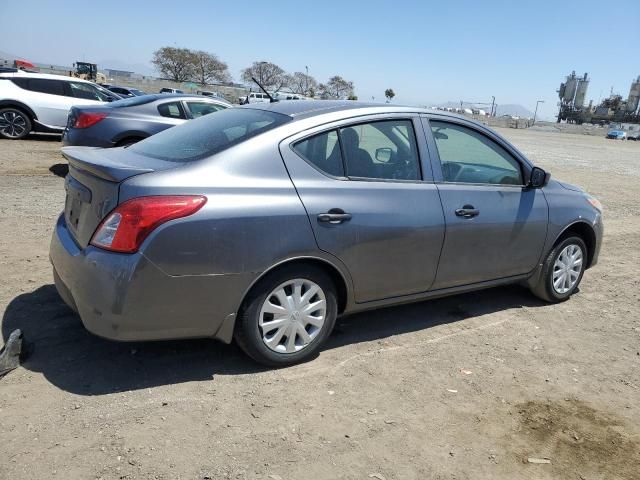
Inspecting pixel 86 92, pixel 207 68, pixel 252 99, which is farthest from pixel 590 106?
pixel 86 92

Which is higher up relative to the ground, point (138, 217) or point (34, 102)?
point (34, 102)

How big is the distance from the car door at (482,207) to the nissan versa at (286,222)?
13 mm

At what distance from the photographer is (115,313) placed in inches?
112

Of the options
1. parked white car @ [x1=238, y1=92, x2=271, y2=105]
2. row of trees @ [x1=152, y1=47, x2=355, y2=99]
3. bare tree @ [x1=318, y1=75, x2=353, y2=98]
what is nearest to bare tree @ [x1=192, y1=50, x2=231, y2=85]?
row of trees @ [x1=152, y1=47, x2=355, y2=99]

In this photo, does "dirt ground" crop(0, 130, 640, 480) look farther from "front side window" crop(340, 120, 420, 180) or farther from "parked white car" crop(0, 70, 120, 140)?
"parked white car" crop(0, 70, 120, 140)

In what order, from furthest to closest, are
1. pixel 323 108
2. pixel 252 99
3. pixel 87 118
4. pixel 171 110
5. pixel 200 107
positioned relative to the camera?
pixel 252 99, pixel 200 107, pixel 171 110, pixel 87 118, pixel 323 108

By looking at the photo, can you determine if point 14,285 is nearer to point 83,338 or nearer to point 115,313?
point 83,338

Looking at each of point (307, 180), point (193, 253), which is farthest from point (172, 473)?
point (307, 180)

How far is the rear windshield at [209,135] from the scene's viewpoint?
3.30m

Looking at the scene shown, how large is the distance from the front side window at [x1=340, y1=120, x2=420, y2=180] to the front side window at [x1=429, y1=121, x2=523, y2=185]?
10.1 inches

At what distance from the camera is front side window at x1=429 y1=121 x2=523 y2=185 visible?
13.3ft

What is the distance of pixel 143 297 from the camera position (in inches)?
112

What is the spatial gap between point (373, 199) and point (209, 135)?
1.15 meters

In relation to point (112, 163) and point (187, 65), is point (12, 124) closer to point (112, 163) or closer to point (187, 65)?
point (112, 163)
